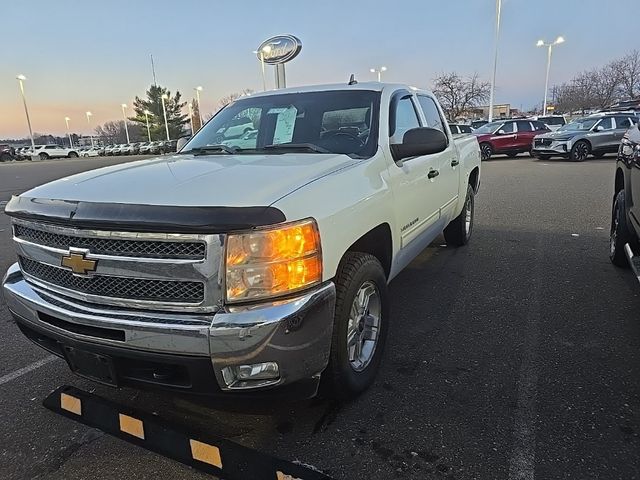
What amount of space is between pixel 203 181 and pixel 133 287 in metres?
0.62

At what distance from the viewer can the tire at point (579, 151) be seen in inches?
707

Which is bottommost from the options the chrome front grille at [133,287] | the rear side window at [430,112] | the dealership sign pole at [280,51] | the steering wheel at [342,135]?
the chrome front grille at [133,287]

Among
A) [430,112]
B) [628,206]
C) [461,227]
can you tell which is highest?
[430,112]

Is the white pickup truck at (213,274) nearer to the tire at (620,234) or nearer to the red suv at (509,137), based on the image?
the tire at (620,234)

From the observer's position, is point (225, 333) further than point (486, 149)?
No

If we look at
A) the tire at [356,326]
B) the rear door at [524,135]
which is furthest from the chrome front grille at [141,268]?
the rear door at [524,135]

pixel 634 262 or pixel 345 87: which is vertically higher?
pixel 345 87

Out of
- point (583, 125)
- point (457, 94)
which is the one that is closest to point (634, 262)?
point (583, 125)

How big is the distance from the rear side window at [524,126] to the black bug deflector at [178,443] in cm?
2150

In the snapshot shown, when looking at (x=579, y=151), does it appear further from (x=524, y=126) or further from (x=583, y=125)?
(x=524, y=126)

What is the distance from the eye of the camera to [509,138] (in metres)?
20.8

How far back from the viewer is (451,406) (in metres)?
2.75

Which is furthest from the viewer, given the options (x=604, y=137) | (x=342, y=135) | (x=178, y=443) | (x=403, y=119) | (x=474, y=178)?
(x=604, y=137)

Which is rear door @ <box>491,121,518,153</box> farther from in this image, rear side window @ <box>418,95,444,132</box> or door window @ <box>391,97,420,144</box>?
door window @ <box>391,97,420,144</box>
